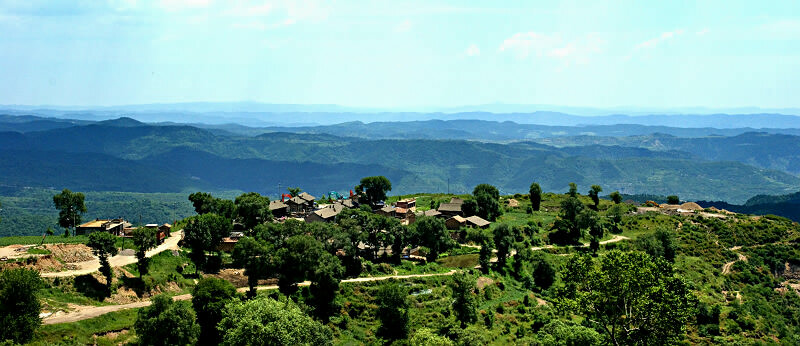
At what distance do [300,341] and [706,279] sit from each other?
61.2 meters

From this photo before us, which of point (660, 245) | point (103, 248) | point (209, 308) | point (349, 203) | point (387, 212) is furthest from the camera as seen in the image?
point (349, 203)

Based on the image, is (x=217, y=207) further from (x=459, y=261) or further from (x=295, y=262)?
(x=459, y=261)

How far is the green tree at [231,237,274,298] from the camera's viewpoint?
54531mm

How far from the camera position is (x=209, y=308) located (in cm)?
4534

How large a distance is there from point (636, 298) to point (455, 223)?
5969 centimetres

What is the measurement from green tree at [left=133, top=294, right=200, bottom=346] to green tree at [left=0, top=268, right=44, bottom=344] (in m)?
7.45

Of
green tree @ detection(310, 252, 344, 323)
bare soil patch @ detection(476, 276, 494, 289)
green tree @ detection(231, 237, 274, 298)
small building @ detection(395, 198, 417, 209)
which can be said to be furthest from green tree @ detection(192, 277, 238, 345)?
small building @ detection(395, 198, 417, 209)

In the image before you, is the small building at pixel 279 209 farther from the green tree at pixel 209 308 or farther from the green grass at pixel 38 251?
A: the green tree at pixel 209 308

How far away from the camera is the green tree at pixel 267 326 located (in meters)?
37.2

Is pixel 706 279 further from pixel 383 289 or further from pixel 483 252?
pixel 383 289

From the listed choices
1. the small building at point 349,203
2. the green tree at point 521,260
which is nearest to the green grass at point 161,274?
the small building at point 349,203

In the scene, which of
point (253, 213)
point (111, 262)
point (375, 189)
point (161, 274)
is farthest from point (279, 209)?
point (111, 262)

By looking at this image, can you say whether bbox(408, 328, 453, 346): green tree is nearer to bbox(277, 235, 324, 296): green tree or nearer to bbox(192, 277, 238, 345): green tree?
bbox(192, 277, 238, 345): green tree

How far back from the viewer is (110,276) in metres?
50.4
